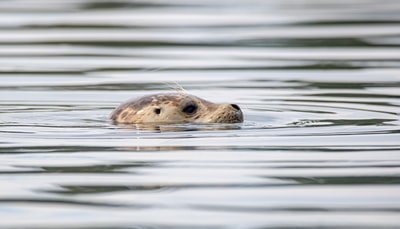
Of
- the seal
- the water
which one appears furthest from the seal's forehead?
the water

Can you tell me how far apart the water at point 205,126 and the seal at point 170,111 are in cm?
22

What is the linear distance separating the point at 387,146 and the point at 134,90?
17.7 feet

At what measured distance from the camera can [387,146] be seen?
11039mm

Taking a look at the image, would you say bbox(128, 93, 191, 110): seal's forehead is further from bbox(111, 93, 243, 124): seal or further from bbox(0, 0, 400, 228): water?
bbox(0, 0, 400, 228): water

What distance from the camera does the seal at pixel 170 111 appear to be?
42.4ft

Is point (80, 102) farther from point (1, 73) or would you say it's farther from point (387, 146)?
point (387, 146)

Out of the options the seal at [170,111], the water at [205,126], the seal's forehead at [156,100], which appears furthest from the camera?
the seal's forehead at [156,100]

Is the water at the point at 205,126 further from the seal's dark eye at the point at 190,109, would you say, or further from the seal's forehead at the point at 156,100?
the seal's dark eye at the point at 190,109

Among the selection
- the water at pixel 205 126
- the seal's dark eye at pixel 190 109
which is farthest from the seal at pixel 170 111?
the water at pixel 205 126

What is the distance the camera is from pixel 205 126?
502 inches

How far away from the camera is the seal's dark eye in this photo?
518 inches

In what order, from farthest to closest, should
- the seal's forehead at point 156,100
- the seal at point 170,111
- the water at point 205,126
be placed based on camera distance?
the seal's forehead at point 156,100, the seal at point 170,111, the water at point 205,126

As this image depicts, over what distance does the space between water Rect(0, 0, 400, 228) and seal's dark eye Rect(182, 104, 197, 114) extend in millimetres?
490

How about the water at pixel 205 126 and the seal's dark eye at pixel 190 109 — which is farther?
the seal's dark eye at pixel 190 109
